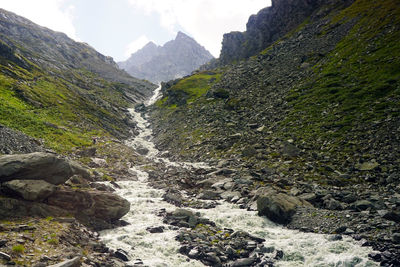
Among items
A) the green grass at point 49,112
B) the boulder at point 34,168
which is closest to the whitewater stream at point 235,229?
the boulder at point 34,168

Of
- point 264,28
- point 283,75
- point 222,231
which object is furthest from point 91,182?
point 264,28

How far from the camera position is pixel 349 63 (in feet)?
228

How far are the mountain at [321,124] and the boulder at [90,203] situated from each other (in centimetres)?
1585

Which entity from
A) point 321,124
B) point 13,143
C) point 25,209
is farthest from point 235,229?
point 13,143

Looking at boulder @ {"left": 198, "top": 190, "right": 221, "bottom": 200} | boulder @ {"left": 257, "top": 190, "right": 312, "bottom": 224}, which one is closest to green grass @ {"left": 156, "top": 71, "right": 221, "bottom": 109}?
boulder @ {"left": 198, "top": 190, "right": 221, "bottom": 200}

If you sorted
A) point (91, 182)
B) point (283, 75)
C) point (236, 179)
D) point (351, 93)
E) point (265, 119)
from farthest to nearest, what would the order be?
point (283, 75), point (265, 119), point (351, 93), point (236, 179), point (91, 182)

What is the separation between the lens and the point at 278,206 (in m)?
29.0

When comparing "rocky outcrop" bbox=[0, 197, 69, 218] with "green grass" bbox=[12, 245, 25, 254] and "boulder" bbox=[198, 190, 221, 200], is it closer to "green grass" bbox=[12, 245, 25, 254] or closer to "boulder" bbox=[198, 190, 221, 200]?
"green grass" bbox=[12, 245, 25, 254]

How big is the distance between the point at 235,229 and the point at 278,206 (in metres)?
5.52

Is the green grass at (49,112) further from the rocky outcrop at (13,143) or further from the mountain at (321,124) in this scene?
the mountain at (321,124)

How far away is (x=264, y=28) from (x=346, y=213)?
161488 mm

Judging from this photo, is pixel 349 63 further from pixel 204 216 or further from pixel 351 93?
pixel 204 216

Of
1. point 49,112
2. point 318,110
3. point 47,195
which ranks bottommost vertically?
point 47,195

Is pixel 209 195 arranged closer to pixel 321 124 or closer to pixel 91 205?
pixel 91 205
